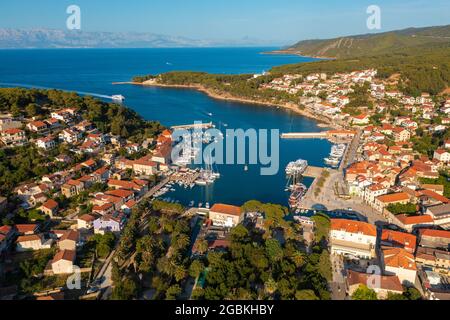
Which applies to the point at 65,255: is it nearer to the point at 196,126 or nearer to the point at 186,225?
the point at 186,225

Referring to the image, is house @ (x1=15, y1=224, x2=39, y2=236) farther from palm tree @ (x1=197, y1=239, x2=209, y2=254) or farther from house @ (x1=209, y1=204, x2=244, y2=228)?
house @ (x1=209, y1=204, x2=244, y2=228)

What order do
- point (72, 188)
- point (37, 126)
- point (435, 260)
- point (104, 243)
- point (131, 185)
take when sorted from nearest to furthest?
point (435, 260), point (104, 243), point (72, 188), point (131, 185), point (37, 126)

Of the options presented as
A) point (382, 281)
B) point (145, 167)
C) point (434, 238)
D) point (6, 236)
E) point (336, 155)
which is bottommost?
point (382, 281)

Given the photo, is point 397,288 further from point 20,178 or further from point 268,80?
point 268,80

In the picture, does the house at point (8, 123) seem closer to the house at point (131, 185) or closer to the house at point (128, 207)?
the house at point (131, 185)

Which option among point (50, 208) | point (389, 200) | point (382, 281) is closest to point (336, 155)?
point (389, 200)

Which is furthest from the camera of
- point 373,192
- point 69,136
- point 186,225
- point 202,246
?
point 69,136

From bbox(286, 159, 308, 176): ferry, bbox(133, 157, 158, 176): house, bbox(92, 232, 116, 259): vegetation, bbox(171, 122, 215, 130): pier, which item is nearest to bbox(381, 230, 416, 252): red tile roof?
bbox(286, 159, 308, 176): ferry
